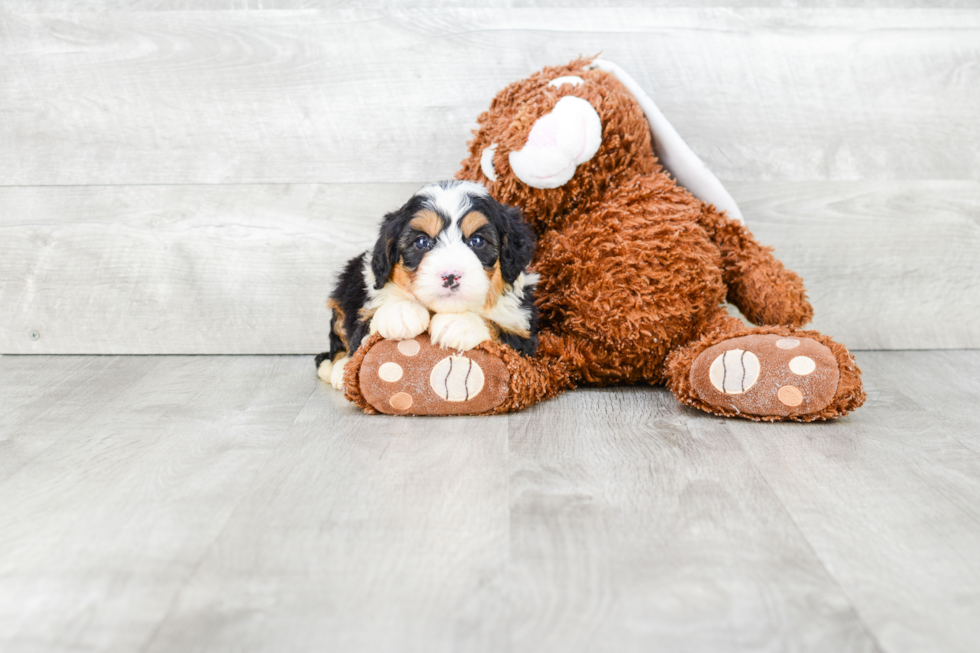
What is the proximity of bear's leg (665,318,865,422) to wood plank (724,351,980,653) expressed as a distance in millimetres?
34

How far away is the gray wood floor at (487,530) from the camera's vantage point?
70 centimetres

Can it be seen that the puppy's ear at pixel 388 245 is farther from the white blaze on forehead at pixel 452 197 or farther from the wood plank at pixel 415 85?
the wood plank at pixel 415 85

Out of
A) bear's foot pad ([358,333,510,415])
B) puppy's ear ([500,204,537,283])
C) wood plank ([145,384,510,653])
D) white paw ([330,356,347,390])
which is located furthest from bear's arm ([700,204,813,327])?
white paw ([330,356,347,390])

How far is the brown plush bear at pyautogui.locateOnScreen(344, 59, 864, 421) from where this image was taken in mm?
1279

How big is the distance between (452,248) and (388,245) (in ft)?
0.36

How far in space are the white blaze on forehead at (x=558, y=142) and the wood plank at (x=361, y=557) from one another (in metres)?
0.49

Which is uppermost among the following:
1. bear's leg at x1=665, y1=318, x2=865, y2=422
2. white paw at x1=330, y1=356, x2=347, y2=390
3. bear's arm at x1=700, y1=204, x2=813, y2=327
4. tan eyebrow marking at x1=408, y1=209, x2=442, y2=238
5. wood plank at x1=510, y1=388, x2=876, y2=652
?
tan eyebrow marking at x1=408, y1=209, x2=442, y2=238

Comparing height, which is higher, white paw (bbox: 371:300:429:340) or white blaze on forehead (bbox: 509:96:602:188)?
white blaze on forehead (bbox: 509:96:602:188)

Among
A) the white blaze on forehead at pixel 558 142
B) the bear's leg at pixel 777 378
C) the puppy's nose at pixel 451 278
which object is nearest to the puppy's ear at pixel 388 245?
the puppy's nose at pixel 451 278

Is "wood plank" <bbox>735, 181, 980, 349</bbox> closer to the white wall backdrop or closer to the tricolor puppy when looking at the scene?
the white wall backdrop

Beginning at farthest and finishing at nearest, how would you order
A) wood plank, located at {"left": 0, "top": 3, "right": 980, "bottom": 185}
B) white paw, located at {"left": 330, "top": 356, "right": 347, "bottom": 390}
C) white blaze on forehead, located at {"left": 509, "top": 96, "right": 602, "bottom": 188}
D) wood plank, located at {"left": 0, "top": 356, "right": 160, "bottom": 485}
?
wood plank, located at {"left": 0, "top": 3, "right": 980, "bottom": 185}, white paw, located at {"left": 330, "top": 356, "right": 347, "bottom": 390}, white blaze on forehead, located at {"left": 509, "top": 96, "right": 602, "bottom": 188}, wood plank, located at {"left": 0, "top": 356, "right": 160, "bottom": 485}

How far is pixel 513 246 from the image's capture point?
50.7 inches

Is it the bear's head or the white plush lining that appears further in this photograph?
the white plush lining

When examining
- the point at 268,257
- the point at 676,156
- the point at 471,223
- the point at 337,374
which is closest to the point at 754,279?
the point at 676,156
